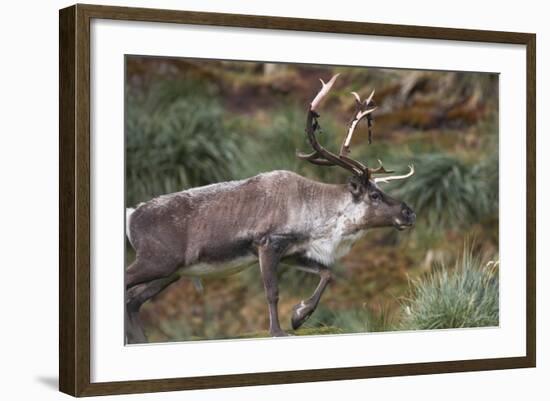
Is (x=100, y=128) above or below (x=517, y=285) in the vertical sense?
above

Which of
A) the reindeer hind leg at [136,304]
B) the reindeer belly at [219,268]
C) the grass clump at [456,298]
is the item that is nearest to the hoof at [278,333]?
the reindeer belly at [219,268]

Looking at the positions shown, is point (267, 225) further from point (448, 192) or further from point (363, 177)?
point (448, 192)

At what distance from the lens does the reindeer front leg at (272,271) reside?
7621 millimetres

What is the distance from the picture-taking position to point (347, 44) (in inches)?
306

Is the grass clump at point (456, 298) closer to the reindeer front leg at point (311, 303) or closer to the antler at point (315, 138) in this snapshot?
the reindeer front leg at point (311, 303)

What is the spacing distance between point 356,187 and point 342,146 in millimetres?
248

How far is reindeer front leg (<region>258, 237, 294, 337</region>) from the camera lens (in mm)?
7621

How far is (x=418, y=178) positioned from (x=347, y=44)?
3.03 ft

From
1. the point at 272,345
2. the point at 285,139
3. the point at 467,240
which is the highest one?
the point at 285,139

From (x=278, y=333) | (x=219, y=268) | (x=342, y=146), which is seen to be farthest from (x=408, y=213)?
(x=219, y=268)

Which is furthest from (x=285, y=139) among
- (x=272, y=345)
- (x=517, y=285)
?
(x=517, y=285)

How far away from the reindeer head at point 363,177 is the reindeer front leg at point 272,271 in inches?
20.7

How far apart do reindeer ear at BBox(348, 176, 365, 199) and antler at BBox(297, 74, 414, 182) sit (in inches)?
1.5

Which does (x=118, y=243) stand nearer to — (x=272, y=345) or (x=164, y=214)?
(x=164, y=214)
